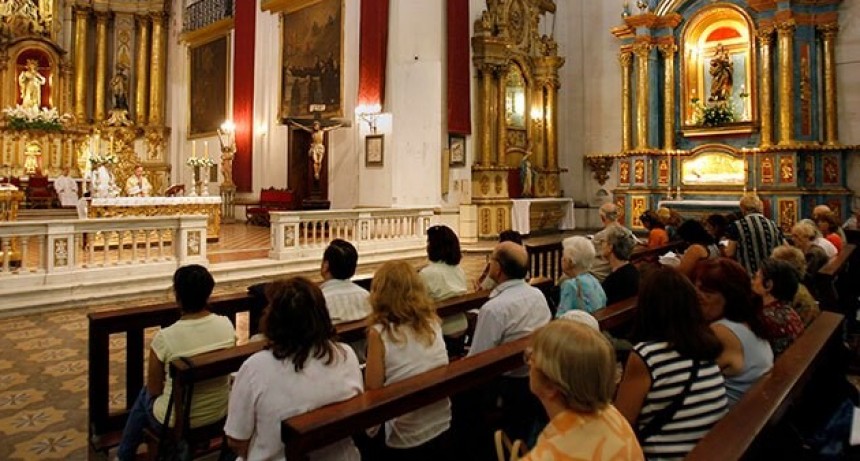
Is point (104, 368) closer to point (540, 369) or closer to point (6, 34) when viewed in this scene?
point (540, 369)

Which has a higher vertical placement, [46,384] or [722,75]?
[722,75]

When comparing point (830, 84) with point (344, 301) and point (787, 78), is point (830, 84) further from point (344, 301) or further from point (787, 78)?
point (344, 301)

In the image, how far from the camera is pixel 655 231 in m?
6.17

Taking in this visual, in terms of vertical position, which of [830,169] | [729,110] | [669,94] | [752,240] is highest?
[669,94]

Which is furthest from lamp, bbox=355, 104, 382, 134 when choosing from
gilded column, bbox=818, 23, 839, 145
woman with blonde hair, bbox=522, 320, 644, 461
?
woman with blonde hair, bbox=522, 320, 644, 461

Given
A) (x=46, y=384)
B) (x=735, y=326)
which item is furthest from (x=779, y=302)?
(x=46, y=384)

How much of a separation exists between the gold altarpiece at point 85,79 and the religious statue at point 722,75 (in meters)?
14.4

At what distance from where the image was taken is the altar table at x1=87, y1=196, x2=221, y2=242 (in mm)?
9328

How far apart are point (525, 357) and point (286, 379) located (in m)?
0.75

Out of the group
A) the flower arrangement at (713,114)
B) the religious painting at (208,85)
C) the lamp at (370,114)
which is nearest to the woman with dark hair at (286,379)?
the lamp at (370,114)

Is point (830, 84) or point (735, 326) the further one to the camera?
point (830, 84)

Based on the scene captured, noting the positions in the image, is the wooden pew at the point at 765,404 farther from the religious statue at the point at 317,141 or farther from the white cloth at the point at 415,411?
the religious statue at the point at 317,141

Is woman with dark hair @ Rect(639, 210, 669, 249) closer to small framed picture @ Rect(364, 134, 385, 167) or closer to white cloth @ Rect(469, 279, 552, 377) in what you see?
white cloth @ Rect(469, 279, 552, 377)

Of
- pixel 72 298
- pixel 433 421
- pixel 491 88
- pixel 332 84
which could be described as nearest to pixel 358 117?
pixel 332 84
